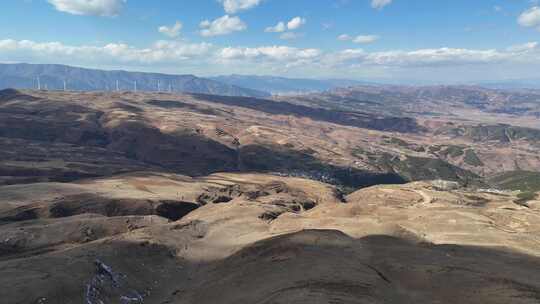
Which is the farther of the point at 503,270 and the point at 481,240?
the point at 481,240

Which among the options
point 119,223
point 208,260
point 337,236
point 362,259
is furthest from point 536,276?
point 119,223

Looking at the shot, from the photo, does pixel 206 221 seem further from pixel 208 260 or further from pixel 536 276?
pixel 536 276

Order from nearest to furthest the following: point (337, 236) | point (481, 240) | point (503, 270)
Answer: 1. point (503, 270)
2. point (337, 236)
3. point (481, 240)

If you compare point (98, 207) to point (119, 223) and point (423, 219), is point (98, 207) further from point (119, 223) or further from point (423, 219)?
point (423, 219)

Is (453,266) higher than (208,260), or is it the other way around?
(453,266)

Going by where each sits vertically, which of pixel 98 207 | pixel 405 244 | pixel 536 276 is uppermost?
pixel 536 276

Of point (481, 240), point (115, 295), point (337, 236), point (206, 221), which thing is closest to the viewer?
point (115, 295)

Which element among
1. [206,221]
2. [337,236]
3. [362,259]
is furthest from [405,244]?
[206,221]
